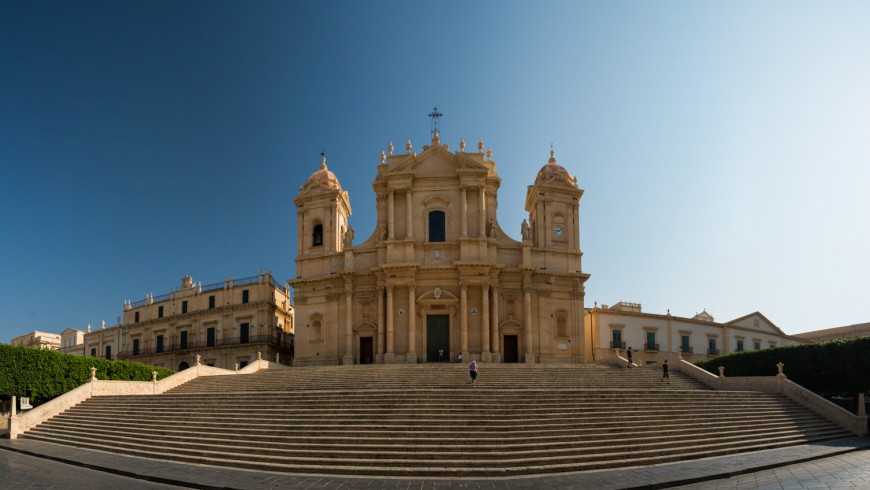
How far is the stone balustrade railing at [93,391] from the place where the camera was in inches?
888

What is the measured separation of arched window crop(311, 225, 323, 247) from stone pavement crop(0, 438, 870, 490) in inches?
1018

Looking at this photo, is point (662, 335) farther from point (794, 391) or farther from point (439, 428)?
point (439, 428)

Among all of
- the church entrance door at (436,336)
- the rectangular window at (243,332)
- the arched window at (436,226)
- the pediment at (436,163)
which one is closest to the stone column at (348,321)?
the church entrance door at (436,336)

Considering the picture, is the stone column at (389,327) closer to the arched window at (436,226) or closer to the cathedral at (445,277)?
the cathedral at (445,277)

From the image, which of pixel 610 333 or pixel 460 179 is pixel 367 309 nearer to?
pixel 460 179

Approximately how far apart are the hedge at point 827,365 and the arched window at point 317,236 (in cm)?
2717

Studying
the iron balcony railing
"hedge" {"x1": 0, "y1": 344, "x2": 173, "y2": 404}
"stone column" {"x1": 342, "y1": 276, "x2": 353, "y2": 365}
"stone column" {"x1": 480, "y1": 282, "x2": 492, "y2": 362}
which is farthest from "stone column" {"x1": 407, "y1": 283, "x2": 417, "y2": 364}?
"hedge" {"x1": 0, "y1": 344, "x2": 173, "y2": 404}

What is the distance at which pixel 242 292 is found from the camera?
5022cm

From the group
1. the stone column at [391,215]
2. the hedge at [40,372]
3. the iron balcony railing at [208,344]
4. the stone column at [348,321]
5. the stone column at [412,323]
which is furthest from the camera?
the iron balcony railing at [208,344]

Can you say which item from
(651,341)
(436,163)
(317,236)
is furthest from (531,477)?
(651,341)

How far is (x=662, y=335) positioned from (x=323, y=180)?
28.0 metres

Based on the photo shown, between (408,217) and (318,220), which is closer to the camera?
(408,217)

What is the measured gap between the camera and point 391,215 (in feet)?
128

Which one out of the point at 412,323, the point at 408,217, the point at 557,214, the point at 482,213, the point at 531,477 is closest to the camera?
the point at 531,477
